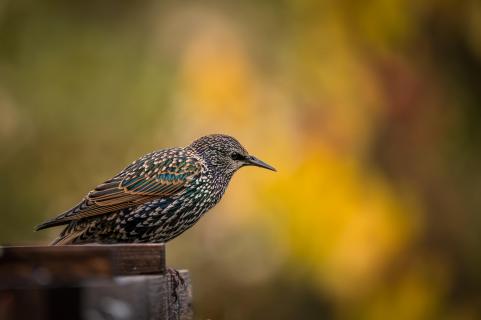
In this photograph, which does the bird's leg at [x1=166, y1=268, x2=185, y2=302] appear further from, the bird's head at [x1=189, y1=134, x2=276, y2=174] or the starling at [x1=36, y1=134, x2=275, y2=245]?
the bird's head at [x1=189, y1=134, x2=276, y2=174]

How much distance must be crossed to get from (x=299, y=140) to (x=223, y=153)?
7.89 feet

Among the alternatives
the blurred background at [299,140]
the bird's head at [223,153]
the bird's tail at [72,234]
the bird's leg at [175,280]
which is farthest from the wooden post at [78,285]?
the blurred background at [299,140]

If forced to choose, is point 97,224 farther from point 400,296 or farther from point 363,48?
point 363,48

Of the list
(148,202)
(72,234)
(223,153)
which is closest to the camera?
(72,234)

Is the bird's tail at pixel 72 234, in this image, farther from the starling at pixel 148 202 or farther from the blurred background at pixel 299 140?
the blurred background at pixel 299 140

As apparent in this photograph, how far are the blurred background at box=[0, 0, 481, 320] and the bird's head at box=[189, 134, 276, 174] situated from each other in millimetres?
1811

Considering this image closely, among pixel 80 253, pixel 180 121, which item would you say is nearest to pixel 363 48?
pixel 180 121

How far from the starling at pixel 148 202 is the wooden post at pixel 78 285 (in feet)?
6.47

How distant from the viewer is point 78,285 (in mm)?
2229

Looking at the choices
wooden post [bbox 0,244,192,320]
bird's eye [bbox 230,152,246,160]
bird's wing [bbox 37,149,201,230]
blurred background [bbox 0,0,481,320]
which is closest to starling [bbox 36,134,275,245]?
bird's wing [bbox 37,149,201,230]

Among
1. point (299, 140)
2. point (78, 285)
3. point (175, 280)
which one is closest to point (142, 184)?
point (175, 280)

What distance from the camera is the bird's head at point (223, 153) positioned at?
5.39m

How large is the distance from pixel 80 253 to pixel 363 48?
20.2 feet

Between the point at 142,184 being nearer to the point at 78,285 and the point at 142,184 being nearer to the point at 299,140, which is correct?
the point at 78,285
